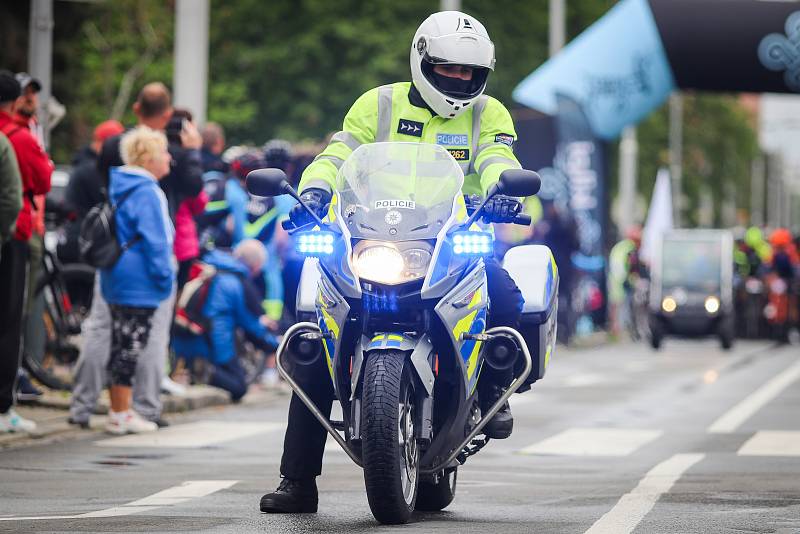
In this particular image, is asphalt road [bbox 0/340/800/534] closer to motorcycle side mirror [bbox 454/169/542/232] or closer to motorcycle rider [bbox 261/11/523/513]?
motorcycle rider [bbox 261/11/523/513]

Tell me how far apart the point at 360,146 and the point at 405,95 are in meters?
0.44

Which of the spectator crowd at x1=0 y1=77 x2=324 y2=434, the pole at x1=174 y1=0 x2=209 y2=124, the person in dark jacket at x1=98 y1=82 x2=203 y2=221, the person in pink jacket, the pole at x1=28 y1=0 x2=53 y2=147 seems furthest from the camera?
the pole at x1=174 y1=0 x2=209 y2=124

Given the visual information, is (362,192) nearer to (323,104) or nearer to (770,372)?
(770,372)

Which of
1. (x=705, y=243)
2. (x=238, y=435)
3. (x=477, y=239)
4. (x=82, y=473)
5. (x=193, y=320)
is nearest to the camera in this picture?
(x=477, y=239)

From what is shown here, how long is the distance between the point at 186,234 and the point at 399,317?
639cm

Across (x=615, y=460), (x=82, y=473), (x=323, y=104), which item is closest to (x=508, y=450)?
(x=615, y=460)

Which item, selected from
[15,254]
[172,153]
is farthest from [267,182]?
[172,153]

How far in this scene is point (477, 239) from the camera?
7.43 m

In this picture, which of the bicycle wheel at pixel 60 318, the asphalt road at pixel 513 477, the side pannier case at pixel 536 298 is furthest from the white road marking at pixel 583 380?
the side pannier case at pixel 536 298

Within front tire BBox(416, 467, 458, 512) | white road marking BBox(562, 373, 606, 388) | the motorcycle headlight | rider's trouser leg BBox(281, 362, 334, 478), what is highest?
the motorcycle headlight

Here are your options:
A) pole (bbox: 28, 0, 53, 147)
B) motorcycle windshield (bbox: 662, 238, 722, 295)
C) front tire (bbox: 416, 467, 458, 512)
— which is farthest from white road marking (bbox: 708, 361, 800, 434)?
motorcycle windshield (bbox: 662, 238, 722, 295)

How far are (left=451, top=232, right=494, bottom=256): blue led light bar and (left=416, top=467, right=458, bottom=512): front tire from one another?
3.69ft

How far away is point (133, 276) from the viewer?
1209 cm

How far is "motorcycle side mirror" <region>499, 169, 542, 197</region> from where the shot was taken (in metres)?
7.50
